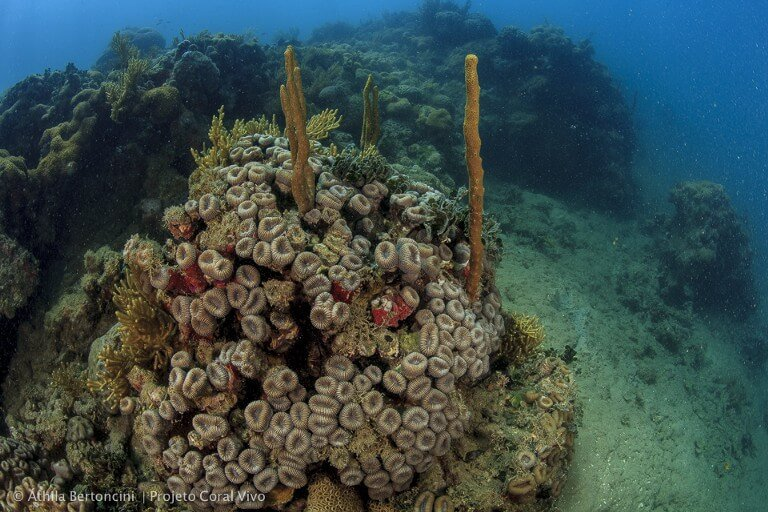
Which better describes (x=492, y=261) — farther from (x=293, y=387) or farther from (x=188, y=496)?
(x=188, y=496)

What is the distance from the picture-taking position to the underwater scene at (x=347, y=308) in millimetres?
3477

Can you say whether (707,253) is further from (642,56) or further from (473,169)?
(642,56)

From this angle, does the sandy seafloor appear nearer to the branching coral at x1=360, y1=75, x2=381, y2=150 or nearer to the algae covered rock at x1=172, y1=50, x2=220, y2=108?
the branching coral at x1=360, y1=75, x2=381, y2=150

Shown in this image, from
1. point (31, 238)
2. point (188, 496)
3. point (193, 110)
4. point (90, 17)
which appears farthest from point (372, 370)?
point (90, 17)

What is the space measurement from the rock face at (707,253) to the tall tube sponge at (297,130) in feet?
44.6

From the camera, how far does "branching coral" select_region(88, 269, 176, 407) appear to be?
385 centimetres

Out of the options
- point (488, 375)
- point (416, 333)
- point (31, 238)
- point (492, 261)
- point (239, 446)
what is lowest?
point (31, 238)

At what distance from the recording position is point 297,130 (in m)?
3.69

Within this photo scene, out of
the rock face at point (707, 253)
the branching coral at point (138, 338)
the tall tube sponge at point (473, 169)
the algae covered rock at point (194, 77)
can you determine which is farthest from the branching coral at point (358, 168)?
the rock face at point (707, 253)

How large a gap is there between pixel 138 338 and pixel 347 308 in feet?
6.72

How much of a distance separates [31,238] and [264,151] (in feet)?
21.5

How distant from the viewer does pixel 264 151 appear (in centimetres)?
471

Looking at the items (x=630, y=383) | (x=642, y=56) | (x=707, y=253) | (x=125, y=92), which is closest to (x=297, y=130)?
(x=125, y=92)

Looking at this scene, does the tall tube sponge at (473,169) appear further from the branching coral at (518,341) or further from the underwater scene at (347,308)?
the branching coral at (518,341)
